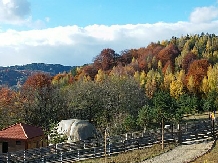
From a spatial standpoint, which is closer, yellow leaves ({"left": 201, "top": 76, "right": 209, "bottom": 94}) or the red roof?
the red roof

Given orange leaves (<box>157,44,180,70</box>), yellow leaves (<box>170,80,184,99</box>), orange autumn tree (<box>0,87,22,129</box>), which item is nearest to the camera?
orange autumn tree (<box>0,87,22,129</box>)

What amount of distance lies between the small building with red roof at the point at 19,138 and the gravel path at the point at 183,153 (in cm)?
1523

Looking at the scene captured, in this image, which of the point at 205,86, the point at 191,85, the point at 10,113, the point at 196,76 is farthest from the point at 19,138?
the point at 196,76

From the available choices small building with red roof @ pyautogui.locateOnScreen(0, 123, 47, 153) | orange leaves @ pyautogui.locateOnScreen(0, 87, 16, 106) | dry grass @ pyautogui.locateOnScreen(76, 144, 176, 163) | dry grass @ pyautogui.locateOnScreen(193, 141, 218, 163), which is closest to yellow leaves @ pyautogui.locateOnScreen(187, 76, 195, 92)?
orange leaves @ pyautogui.locateOnScreen(0, 87, 16, 106)

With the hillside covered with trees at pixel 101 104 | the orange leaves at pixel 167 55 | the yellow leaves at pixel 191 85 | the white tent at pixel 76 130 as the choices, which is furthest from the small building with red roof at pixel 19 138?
the orange leaves at pixel 167 55

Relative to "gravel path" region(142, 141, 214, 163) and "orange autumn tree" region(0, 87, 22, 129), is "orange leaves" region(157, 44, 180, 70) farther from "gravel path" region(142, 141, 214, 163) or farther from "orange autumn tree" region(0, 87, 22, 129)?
"gravel path" region(142, 141, 214, 163)

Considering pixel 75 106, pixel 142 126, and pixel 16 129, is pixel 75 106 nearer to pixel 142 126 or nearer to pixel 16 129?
pixel 142 126

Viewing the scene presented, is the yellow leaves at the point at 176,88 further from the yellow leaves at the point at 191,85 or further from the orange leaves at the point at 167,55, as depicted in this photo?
the orange leaves at the point at 167,55

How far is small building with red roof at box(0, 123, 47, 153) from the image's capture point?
36.9 m

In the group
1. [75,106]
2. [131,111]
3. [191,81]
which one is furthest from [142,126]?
[191,81]

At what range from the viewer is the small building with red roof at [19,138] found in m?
36.9

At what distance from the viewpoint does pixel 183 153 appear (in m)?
29.4

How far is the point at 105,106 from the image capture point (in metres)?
59.1

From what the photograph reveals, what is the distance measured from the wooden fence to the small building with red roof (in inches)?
219
